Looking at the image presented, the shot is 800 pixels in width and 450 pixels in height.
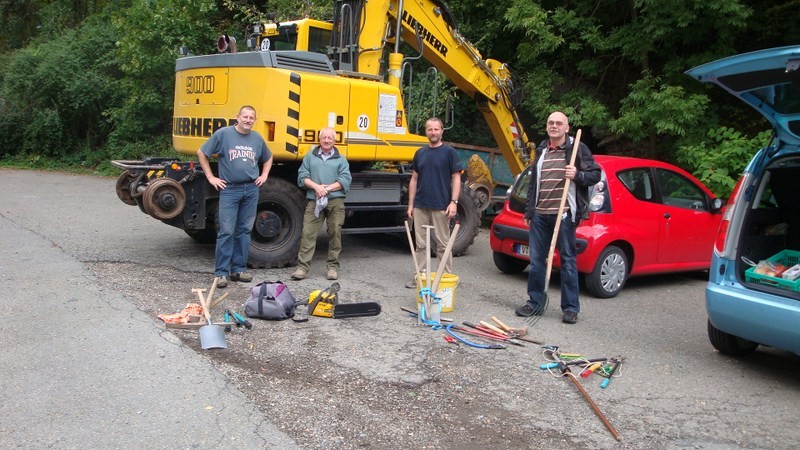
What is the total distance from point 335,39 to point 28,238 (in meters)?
4.80

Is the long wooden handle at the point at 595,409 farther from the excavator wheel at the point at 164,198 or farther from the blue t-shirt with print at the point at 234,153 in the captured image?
the excavator wheel at the point at 164,198

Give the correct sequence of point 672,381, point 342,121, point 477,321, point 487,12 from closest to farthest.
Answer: point 672,381, point 477,321, point 342,121, point 487,12

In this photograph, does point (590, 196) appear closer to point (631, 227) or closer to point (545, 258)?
point (631, 227)

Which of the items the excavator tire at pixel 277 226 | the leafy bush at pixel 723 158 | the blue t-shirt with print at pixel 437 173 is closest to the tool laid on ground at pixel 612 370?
the blue t-shirt with print at pixel 437 173

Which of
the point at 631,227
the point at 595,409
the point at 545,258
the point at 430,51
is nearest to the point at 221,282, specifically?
the point at 545,258

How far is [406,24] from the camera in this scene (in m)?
9.86

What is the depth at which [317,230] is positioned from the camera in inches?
329

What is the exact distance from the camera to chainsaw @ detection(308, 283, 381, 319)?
6.68 m

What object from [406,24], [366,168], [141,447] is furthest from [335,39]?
[141,447]

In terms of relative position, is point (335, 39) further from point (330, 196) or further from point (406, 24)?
point (330, 196)

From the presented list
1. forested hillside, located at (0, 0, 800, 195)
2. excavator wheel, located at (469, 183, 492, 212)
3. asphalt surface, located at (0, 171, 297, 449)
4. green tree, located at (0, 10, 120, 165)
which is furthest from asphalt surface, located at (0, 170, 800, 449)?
green tree, located at (0, 10, 120, 165)

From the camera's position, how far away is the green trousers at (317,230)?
8.29 meters

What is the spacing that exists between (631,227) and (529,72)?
6.69 m

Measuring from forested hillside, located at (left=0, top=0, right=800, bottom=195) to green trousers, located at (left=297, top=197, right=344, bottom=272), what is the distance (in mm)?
5347
